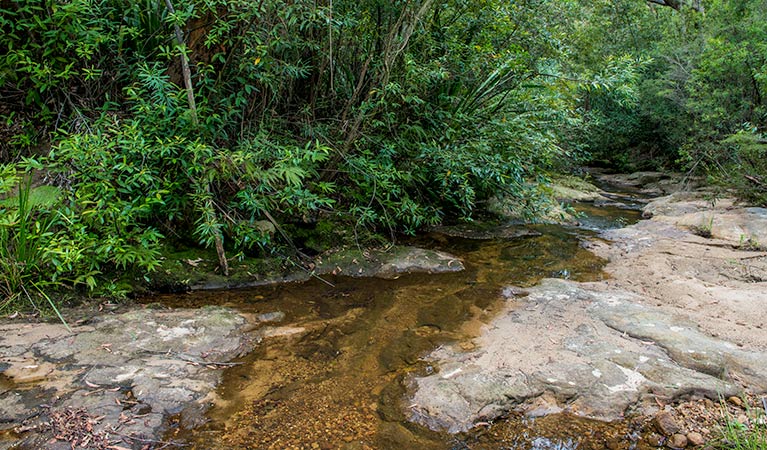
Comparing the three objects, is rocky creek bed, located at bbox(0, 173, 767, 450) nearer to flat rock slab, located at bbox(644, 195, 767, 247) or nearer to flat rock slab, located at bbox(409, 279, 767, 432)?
flat rock slab, located at bbox(409, 279, 767, 432)

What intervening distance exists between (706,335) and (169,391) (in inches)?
126

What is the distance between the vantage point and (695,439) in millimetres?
2020

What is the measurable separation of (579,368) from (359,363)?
4.19 ft

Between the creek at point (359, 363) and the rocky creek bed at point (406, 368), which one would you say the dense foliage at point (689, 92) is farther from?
the creek at point (359, 363)

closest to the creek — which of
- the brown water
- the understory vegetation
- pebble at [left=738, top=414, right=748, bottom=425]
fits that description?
the brown water

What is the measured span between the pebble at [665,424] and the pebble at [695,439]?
6 cm

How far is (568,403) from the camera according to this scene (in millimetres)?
2283

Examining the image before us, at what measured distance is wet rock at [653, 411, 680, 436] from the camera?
2088mm


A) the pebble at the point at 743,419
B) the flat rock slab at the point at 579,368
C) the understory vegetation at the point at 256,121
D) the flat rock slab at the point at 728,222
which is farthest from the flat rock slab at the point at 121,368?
the flat rock slab at the point at 728,222

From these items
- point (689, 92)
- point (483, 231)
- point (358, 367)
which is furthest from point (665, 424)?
point (689, 92)

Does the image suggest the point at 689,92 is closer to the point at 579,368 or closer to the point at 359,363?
the point at 579,368

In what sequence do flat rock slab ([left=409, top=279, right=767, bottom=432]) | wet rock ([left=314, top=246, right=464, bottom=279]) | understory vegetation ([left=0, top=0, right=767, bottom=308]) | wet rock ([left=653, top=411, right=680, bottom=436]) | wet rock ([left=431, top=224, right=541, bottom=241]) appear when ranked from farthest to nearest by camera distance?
wet rock ([left=431, top=224, right=541, bottom=241])
wet rock ([left=314, top=246, right=464, bottom=279])
understory vegetation ([left=0, top=0, right=767, bottom=308])
flat rock slab ([left=409, top=279, right=767, bottom=432])
wet rock ([left=653, top=411, right=680, bottom=436])

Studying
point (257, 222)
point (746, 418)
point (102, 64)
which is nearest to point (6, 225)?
point (102, 64)

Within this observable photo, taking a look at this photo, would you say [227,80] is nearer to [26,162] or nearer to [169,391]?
[26,162]
